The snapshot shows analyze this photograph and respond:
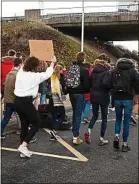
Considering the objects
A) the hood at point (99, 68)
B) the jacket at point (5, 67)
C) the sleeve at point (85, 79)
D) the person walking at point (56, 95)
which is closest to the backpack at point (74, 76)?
the sleeve at point (85, 79)

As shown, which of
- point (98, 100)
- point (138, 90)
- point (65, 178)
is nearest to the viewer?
point (65, 178)

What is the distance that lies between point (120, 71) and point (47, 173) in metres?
2.53

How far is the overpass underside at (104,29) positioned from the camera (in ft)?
145

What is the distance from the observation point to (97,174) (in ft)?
20.4

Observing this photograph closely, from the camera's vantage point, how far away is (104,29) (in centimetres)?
4716

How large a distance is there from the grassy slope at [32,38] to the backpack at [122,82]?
73.5 ft

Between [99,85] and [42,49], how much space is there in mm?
1701

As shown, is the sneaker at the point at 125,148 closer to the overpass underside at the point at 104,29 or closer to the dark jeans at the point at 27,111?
the dark jeans at the point at 27,111

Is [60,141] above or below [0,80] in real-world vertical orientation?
below

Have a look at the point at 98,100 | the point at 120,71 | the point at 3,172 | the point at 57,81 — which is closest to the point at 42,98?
the point at 57,81

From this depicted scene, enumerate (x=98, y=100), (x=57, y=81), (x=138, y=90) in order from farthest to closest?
1. (x=57, y=81)
2. (x=98, y=100)
3. (x=138, y=90)

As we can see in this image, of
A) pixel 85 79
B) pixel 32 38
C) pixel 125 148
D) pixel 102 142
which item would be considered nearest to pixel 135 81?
pixel 85 79

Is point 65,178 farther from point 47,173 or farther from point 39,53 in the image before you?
point 39,53

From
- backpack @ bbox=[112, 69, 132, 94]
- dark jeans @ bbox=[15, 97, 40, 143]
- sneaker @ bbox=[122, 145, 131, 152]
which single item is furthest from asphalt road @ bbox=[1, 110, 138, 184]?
backpack @ bbox=[112, 69, 132, 94]
